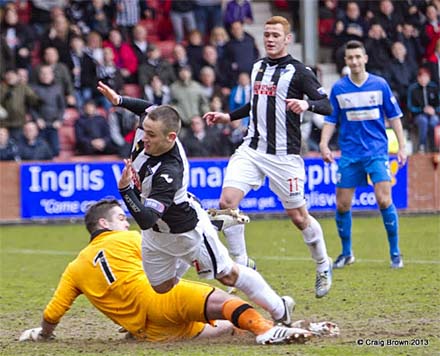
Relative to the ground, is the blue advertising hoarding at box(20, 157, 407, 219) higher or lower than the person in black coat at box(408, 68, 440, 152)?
lower

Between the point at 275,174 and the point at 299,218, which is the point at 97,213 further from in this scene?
the point at 299,218

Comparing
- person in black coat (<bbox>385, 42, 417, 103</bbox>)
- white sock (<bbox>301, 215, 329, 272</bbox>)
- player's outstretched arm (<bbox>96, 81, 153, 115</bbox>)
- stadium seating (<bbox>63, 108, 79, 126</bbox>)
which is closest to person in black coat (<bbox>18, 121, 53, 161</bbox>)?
stadium seating (<bbox>63, 108, 79, 126</bbox>)

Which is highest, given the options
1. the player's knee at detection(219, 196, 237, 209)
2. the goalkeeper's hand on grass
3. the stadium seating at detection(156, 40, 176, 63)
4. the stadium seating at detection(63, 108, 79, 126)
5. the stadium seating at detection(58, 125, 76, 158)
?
the stadium seating at detection(156, 40, 176, 63)

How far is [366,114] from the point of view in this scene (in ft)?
39.9

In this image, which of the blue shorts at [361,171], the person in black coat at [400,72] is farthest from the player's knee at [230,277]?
the person in black coat at [400,72]

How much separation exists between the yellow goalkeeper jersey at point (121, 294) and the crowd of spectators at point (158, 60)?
1097 centimetres

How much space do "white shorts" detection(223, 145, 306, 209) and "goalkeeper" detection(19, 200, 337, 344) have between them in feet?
6.36

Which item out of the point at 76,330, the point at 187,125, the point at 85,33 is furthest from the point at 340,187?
the point at 85,33

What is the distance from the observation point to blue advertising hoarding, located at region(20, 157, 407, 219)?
18.6 meters

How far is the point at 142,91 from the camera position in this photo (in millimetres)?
20609

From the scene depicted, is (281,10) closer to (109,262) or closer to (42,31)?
(42,31)

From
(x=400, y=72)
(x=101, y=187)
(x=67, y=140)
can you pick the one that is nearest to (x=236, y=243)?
(x=101, y=187)

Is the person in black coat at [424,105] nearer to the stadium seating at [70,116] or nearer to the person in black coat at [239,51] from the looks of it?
the person in black coat at [239,51]

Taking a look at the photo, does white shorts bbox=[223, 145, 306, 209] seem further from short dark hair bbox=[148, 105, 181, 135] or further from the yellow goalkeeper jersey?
short dark hair bbox=[148, 105, 181, 135]
